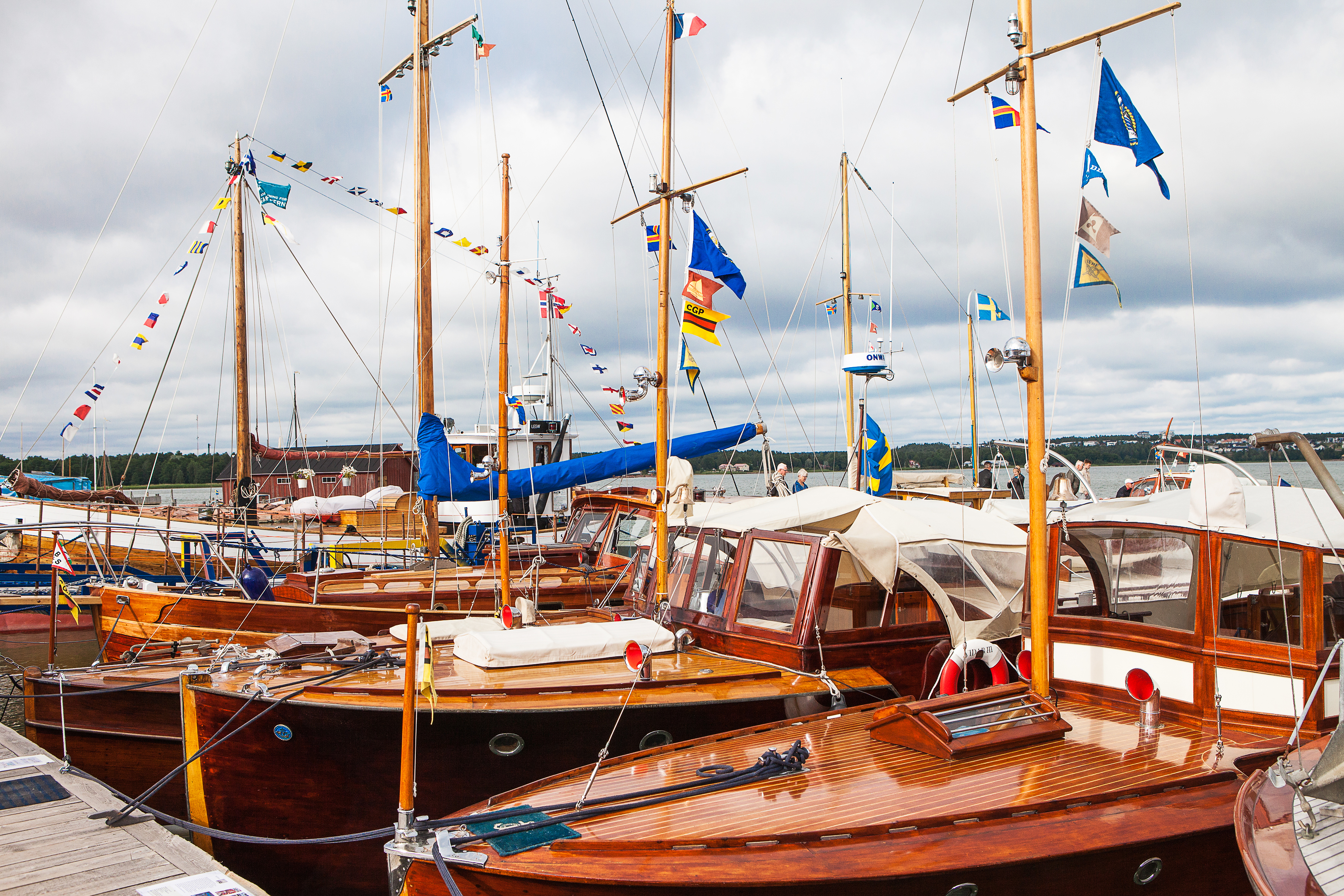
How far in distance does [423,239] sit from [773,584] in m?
9.59

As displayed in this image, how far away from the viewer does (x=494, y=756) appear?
646cm

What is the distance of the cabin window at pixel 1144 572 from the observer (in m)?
5.64

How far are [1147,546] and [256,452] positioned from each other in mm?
25076

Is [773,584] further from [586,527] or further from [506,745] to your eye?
[586,527]

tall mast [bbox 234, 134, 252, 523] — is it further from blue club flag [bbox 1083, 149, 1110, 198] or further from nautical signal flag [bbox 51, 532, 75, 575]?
blue club flag [bbox 1083, 149, 1110, 198]

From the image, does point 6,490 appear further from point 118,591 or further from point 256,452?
point 118,591

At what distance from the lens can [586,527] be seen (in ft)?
52.3

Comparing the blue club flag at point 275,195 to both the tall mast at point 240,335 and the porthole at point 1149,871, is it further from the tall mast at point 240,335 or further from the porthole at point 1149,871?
the porthole at point 1149,871

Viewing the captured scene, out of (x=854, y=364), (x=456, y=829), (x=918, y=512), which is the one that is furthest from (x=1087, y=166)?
(x=854, y=364)

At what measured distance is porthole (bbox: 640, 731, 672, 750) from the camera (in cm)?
663

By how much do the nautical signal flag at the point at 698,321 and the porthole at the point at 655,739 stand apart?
4.38 m

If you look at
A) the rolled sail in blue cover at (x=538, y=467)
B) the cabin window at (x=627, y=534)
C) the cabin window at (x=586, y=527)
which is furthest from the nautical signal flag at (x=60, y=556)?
the cabin window at (x=586, y=527)

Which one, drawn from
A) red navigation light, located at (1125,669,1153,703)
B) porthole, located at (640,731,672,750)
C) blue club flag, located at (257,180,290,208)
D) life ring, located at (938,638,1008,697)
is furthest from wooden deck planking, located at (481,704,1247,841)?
blue club flag, located at (257,180,290,208)

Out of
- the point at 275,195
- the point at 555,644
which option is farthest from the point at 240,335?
the point at 555,644
